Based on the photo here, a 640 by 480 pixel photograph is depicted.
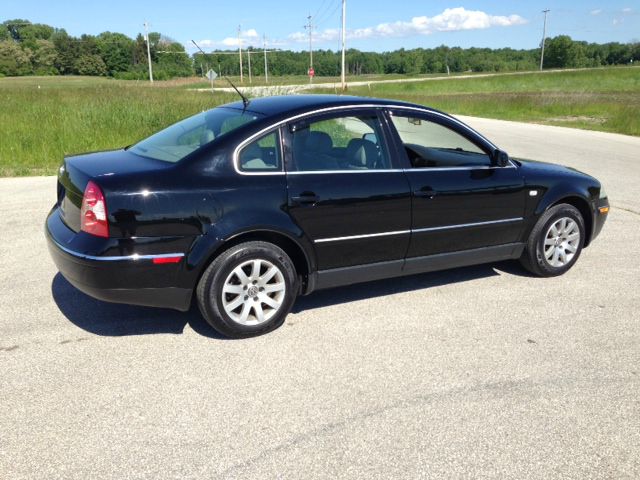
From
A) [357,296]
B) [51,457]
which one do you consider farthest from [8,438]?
[357,296]

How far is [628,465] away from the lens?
2713mm

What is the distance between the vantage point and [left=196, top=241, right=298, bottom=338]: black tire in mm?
3787

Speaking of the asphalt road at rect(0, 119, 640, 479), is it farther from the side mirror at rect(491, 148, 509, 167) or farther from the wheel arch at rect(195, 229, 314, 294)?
the side mirror at rect(491, 148, 509, 167)

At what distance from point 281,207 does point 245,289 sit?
2.03 ft

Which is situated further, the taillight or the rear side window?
the rear side window

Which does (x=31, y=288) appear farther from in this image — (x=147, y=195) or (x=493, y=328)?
(x=493, y=328)

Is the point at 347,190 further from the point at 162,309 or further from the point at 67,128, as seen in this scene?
the point at 67,128

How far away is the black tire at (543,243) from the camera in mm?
5199

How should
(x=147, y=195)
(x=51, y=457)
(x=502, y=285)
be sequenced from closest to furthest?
(x=51, y=457) < (x=147, y=195) < (x=502, y=285)

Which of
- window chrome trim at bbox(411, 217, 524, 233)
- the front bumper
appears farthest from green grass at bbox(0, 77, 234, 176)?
the front bumper

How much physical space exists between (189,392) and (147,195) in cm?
123

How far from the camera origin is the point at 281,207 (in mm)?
3898

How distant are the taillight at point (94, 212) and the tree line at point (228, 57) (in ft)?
250

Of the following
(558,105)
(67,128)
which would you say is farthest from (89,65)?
(67,128)
